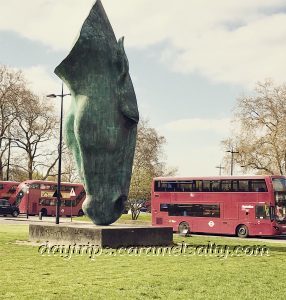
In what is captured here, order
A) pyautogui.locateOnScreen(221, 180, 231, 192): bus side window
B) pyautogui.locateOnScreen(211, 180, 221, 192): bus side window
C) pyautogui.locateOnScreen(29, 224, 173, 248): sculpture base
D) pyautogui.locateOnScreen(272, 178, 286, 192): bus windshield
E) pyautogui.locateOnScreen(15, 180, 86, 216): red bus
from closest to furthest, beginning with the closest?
pyautogui.locateOnScreen(29, 224, 173, 248): sculpture base → pyautogui.locateOnScreen(272, 178, 286, 192): bus windshield → pyautogui.locateOnScreen(221, 180, 231, 192): bus side window → pyautogui.locateOnScreen(211, 180, 221, 192): bus side window → pyautogui.locateOnScreen(15, 180, 86, 216): red bus

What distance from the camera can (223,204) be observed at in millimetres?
24484

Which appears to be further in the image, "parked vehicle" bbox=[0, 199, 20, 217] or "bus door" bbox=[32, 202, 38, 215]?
"bus door" bbox=[32, 202, 38, 215]

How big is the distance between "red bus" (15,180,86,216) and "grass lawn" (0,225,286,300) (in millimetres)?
29274

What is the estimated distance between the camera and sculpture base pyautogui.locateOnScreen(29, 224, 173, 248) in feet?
45.5

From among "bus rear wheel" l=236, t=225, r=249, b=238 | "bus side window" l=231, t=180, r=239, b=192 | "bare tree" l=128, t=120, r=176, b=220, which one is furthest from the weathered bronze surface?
"bare tree" l=128, t=120, r=176, b=220

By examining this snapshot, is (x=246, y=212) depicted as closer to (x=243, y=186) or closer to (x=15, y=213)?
(x=243, y=186)

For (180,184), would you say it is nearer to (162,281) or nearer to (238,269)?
(238,269)

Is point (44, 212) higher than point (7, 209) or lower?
lower

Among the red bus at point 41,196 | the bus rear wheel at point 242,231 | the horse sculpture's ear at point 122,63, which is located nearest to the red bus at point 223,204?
the bus rear wheel at point 242,231

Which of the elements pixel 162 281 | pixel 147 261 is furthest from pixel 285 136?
pixel 162 281

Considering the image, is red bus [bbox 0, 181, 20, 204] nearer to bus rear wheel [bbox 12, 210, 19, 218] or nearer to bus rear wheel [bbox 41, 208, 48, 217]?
bus rear wheel [bbox 12, 210, 19, 218]

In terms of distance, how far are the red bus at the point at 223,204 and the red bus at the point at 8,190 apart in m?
20.7

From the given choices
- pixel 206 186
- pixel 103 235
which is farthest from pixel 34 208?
pixel 103 235

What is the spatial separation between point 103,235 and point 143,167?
31.1m
